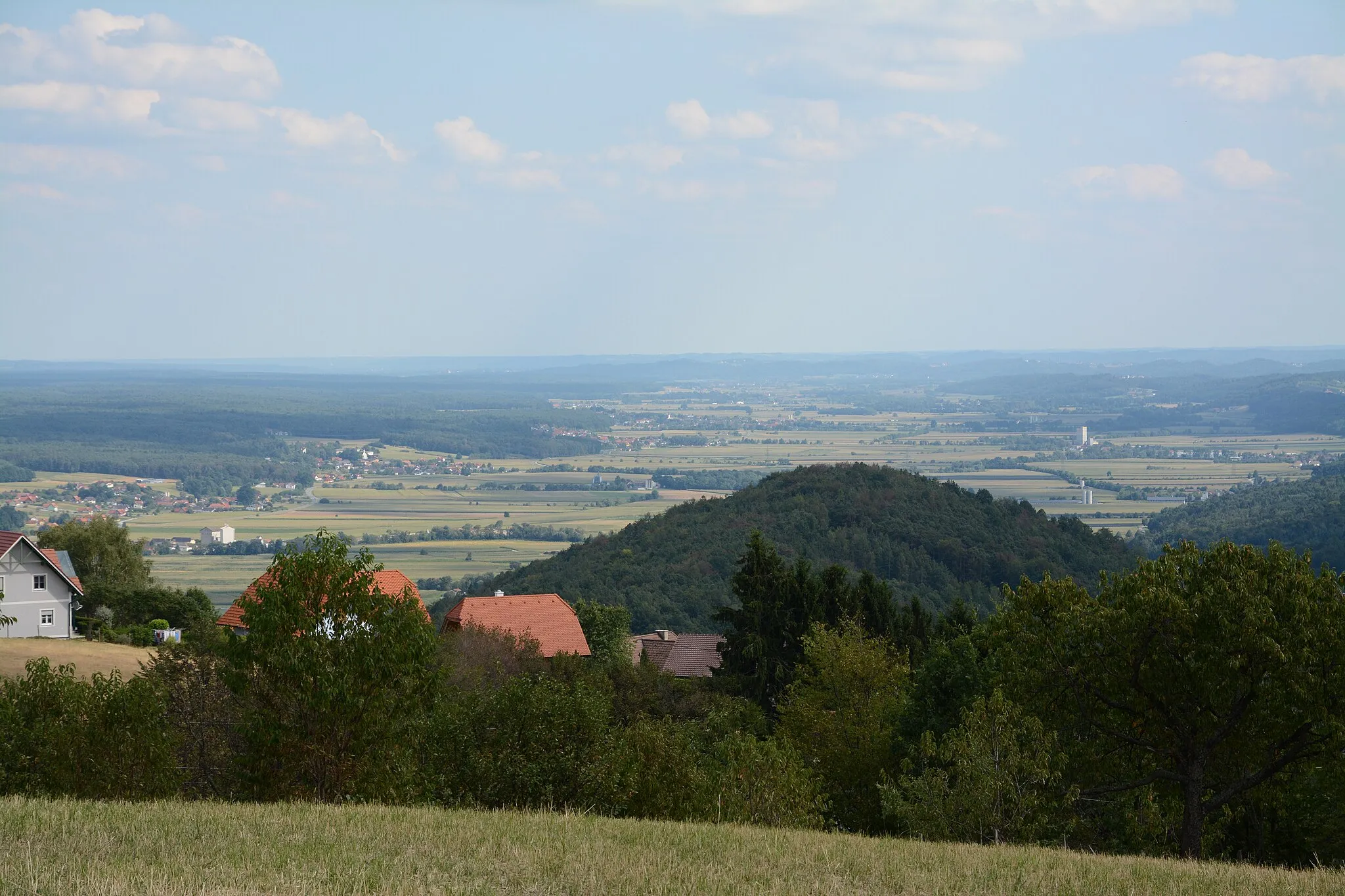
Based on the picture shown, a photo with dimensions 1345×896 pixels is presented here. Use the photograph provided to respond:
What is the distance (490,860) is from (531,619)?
1632 inches

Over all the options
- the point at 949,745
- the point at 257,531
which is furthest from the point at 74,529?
the point at 257,531

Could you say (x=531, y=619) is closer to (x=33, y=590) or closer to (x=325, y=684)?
(x=33, y=590)

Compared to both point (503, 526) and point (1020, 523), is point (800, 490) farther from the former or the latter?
point (503, 526)

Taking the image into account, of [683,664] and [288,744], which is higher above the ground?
[288,744]

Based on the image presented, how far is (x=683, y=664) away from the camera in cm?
5812

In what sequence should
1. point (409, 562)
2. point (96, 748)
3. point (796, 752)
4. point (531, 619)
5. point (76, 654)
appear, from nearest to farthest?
point (96, 748), point (796, 752), point (76, 654), point (531, 619), point (409, 562)

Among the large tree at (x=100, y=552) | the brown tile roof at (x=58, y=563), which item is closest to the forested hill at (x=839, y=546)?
the large tree at (x=100, y=552)

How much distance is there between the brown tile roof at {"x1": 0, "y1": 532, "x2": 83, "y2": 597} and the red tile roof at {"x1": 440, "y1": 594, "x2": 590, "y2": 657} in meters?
14.6

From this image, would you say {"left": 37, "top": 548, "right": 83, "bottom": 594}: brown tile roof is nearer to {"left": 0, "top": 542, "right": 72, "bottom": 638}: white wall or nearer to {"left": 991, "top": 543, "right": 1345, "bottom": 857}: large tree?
{"left": 0, "top": 542, "right": 72, "bottom": 638}: white wall

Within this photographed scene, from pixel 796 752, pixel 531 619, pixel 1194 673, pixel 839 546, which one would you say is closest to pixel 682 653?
pixel 531 619

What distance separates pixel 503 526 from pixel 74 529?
98.2m

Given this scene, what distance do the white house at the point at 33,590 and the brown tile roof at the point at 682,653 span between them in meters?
22.8

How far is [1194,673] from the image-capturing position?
782 inches

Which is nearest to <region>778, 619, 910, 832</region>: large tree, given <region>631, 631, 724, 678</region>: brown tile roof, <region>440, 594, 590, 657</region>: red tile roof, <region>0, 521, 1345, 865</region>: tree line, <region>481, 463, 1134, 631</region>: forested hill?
<region>0, 521, 1345, 865</region>: tree line
